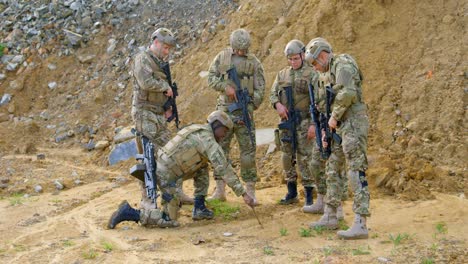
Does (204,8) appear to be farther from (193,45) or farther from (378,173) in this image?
(378,173)

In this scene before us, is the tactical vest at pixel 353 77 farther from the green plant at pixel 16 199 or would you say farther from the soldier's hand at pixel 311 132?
the green plant at pixel 16 199

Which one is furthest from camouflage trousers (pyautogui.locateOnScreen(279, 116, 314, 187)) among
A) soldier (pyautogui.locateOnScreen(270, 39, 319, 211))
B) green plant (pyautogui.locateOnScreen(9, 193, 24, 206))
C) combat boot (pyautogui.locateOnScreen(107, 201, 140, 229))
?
green plant (pyautogui.locateOnScreen(9, 193, 24, 206))

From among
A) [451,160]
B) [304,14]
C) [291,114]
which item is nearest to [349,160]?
[291,114]

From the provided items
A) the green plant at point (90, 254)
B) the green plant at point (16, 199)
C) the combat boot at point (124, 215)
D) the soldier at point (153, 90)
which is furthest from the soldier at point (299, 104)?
the green plant at point (16, 199)

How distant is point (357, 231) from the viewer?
26.7ft

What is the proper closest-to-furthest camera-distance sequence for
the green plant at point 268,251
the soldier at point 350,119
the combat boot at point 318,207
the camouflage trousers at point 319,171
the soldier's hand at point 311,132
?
the green plant at point 268,251 → the soldier at point 350,119 → the camouflage trousers at point 319,171 → the soldier's hand at point 311,132 → the combat boot at point 318,207

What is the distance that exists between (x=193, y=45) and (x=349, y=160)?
791cm

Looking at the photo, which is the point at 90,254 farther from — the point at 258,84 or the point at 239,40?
the point at 239,40

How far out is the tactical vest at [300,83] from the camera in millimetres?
9695

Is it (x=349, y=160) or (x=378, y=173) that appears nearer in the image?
(x=349, y=160)

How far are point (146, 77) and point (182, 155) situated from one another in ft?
4.49

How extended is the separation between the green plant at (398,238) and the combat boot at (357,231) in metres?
0.30

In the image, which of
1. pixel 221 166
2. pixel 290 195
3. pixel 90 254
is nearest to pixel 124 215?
pixel 90 254

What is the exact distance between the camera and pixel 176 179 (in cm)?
920
